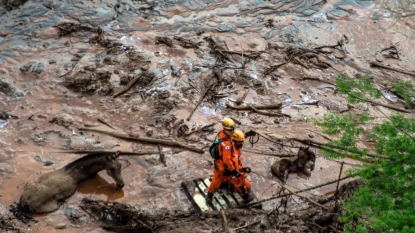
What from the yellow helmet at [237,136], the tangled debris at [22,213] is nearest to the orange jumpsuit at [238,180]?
the yellow helmet at [237,136]

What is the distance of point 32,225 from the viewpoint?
9445mm

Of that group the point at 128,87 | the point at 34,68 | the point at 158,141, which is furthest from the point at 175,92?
the point at 34,68

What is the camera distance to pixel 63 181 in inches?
398

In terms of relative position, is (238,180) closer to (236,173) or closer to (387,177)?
(236,173)

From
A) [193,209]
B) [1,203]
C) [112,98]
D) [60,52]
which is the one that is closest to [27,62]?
[60,52]

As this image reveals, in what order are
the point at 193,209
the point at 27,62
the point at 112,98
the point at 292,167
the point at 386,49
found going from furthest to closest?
the point at 386,49, the point at 27,62, the point at 112,98, the point at 292,167, the point at 193,209

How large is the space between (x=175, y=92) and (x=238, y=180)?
4.78 m

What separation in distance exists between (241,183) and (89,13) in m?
10.2

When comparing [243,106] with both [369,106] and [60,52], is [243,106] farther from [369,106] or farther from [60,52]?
[60,52]

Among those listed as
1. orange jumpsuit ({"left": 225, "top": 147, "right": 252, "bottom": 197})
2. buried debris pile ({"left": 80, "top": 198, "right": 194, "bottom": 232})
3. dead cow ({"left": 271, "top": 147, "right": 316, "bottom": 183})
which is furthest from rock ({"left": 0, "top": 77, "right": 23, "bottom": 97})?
dead cow ({"left": 271, "top": 147, "right": 316, "bottom": 183})

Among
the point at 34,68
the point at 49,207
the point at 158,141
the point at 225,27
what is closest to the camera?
the point at 49,207

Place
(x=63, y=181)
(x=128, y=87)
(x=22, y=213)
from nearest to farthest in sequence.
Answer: (x=22, y=213)
(x=63, y=181)
(x=128, y=87)

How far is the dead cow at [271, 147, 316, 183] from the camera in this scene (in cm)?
1121

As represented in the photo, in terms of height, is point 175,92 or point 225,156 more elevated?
point 225,156
